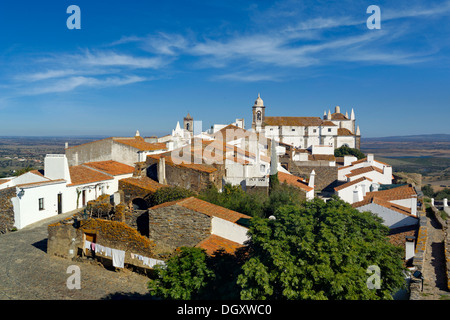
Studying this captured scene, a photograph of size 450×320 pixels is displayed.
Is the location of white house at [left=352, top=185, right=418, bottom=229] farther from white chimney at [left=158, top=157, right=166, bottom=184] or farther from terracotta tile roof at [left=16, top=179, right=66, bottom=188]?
terracotta tile roof at [left=16, top=179, right=66, bottom=188]

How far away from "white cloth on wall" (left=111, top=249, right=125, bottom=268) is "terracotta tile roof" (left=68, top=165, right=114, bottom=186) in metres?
12.1

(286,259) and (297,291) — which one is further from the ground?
(286,259)

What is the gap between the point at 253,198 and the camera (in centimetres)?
2136

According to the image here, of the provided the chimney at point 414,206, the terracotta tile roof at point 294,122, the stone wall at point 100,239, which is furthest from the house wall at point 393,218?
the terracotta tile roof at point 294,122

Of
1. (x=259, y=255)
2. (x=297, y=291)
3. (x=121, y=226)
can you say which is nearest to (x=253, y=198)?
(x=121, y=226)

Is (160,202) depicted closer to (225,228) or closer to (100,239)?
(100,239)

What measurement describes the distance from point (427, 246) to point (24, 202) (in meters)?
23.0

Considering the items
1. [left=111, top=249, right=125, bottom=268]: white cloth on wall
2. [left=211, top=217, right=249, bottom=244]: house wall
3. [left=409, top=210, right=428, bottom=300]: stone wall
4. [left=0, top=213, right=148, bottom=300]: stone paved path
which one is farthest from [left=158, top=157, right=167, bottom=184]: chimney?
[left=409, top=210, right=428, bottom=300]: stone wall

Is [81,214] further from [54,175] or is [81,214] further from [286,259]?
[286,259]

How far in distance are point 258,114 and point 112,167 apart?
53889mm

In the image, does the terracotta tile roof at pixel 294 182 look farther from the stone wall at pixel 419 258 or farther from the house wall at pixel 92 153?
the house wall at pixel 92 153

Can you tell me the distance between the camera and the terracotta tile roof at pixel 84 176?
26564 mm

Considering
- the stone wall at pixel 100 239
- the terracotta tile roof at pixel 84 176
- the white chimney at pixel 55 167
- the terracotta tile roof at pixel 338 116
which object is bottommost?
the stone wall at pixel 100 239

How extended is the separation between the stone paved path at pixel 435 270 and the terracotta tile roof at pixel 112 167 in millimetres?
23964
